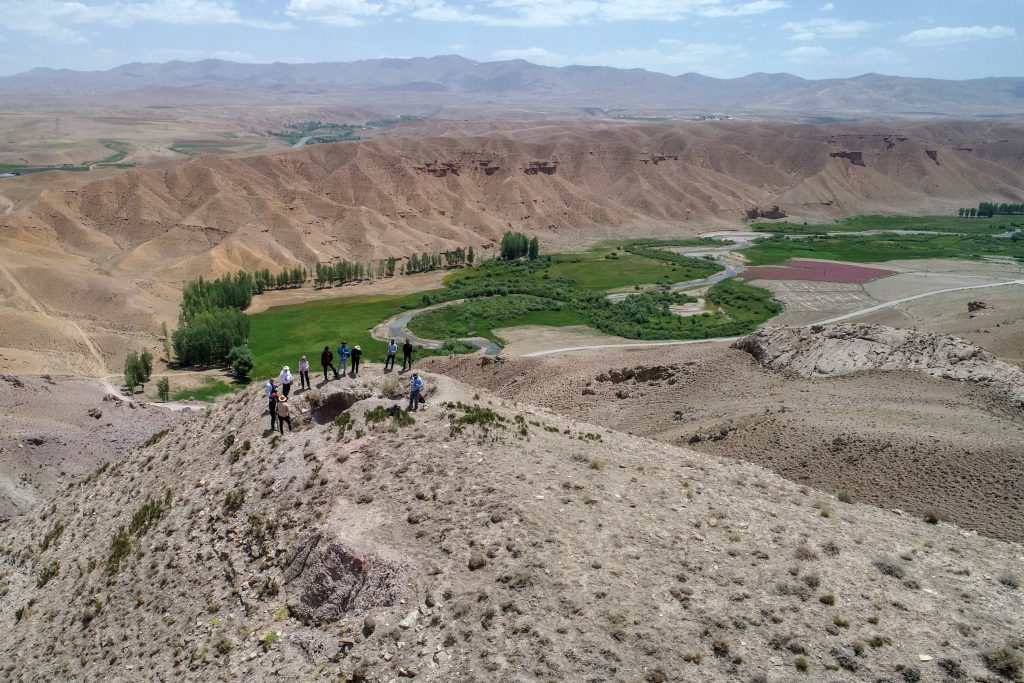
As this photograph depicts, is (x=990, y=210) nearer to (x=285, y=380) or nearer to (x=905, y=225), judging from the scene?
(x=905, y=225)

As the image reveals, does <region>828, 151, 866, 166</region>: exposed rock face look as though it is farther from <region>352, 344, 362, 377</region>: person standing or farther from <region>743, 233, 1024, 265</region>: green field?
<region>352, 344, 362, 377</region>: person standing

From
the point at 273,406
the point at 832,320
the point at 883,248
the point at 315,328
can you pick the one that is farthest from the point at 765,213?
the point at 273,406

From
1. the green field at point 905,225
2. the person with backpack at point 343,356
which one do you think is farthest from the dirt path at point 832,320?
→ the green field at point 905,225

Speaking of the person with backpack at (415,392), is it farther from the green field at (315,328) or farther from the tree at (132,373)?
the tree at (132,373)

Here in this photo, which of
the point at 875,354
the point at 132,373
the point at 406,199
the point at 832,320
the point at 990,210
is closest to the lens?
the point at 875,354

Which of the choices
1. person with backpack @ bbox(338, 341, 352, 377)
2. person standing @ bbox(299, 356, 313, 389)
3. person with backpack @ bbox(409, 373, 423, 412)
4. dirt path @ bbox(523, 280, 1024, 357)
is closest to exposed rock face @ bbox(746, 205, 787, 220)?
dirt path @ bbox(523, 280, 1024, 357)

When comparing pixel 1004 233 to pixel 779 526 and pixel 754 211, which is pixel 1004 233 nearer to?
pixel 754 211

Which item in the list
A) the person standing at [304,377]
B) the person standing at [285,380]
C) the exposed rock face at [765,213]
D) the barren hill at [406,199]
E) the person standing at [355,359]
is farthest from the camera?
Answer: the exposed rock face at [765,213]
